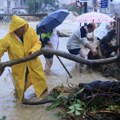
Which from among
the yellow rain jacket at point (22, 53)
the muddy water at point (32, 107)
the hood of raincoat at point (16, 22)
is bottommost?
the muddy water at point (32, 107)

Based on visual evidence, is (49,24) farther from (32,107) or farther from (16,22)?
(32,107)

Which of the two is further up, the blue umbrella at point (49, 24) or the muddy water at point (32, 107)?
the blue umbrella at point (49, 24)

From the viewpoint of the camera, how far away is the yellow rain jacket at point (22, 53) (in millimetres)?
7102

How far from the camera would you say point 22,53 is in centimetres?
719

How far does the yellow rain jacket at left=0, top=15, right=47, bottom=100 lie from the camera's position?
7102 mm

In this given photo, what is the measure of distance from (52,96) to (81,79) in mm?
2960

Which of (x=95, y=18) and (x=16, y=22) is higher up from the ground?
(x=16, y=22)

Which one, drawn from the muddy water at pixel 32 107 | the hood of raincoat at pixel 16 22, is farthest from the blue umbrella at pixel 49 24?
the hood of raincoat at pixel 16 22

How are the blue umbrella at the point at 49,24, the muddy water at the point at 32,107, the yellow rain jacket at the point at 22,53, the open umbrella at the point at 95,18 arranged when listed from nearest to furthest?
the muddy water at the point at 32,107
the yellow rain jacket at the point at 22,53
the blue umbrella at the point at 49,24
the open umbrella at the point at 95,18

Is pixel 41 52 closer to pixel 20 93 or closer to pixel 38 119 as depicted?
pixel 38 119

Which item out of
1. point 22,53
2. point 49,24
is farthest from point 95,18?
point 22,53

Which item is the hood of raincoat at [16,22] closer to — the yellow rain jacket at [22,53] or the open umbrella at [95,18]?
the yellow rain jacket at [22,53]

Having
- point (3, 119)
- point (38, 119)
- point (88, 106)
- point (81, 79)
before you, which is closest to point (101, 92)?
point (88, 106)

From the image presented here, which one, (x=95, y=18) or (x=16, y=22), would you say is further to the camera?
(x=95, y=18)
